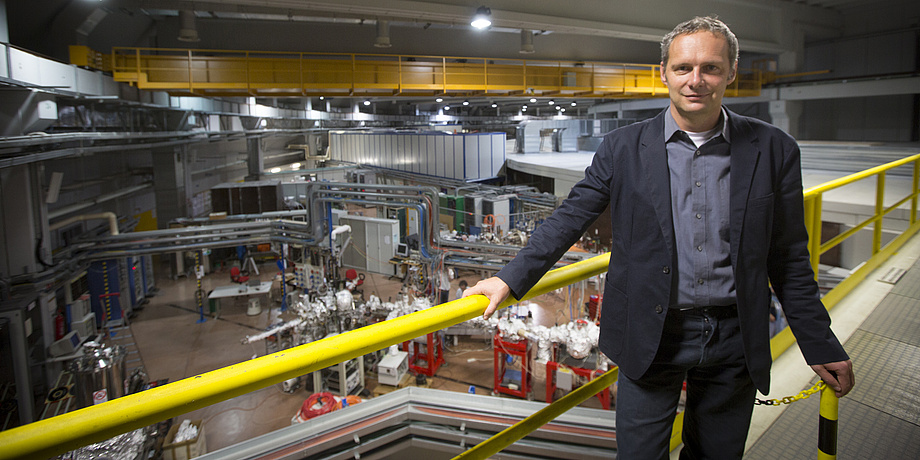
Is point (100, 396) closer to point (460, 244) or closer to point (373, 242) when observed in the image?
point (460, 244)

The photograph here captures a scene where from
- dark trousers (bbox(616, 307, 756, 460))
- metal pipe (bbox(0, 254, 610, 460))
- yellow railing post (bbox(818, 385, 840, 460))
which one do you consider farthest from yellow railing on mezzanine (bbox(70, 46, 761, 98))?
metal pipe (bbox(0, 254, 610, 460))

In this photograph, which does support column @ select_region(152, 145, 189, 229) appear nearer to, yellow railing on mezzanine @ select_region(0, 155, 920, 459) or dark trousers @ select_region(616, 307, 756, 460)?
yellow railing on mezzanine @ select_region(0, 155, 920, 459)

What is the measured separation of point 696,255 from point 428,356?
311 inches

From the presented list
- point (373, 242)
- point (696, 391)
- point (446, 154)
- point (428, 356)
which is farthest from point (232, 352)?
point (446, 154)

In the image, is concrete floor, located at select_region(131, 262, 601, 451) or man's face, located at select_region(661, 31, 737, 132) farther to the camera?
concrete floor, located at select_region(131, 262, 601, 451)

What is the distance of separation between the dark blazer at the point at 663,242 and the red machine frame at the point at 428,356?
24.7 feet

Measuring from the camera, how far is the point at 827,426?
1.63 m

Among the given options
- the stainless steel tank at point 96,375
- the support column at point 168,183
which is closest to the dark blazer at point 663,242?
the stainless steel tank at point 96,375

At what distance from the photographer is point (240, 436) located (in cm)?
714

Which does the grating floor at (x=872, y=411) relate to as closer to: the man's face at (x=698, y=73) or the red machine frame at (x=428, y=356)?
the man's face at (x=698, y=73)

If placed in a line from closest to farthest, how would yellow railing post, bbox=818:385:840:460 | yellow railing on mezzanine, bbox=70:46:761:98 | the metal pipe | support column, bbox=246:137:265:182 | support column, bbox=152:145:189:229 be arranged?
the metal pipe
yellow railing post, bbox=818:385:840:460
yellow railing on mezzanine, bbox=70:46:761:98
support column, bbox=152:145:189:229
support column, bbox=246:137:265:182

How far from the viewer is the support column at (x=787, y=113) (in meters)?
17.3

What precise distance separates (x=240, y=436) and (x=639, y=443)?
23.6 ft

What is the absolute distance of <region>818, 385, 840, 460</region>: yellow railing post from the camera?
160 centimetres
